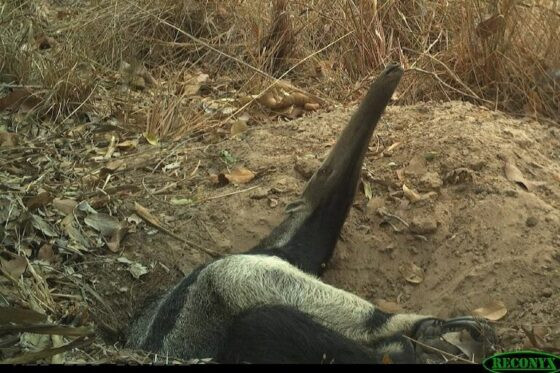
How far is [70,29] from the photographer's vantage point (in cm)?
694

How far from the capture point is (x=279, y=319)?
11.4 feet

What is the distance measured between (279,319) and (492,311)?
1.06m

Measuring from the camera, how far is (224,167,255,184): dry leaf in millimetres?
5184

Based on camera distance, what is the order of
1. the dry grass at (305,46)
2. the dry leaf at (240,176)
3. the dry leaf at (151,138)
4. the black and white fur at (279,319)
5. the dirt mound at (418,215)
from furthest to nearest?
the dry leaf at (151,138) < the dry grass at (305,46) < the dry leaf at (240,176) < the dirt mound at (418,215) < the black and white fur at (279,319)

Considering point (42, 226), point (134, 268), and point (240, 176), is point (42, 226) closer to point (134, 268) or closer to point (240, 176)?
point (134, 268)

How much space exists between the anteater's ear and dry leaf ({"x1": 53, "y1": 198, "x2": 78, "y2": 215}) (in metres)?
1.14

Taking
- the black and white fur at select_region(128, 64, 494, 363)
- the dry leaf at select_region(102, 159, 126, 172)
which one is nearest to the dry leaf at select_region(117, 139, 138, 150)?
the dry leaf at select_region(102, 159, 126, 172)

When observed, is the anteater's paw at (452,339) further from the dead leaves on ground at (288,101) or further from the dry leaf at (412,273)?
the dead leaves on ground at (288,101)

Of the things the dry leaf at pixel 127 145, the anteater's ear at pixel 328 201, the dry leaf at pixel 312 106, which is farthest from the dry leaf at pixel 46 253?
the dry leaf at pixel 312 106

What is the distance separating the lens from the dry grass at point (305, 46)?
563 cm

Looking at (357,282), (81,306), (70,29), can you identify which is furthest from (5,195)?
(70,29)

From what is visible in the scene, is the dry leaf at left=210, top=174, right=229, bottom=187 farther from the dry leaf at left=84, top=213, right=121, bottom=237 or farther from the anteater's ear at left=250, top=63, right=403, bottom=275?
the anteater's ear at left=250, top=63, right=403, bottom=275

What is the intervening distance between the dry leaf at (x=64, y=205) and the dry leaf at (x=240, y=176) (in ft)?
3.04

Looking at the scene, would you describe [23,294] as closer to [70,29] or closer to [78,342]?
[78,342]
